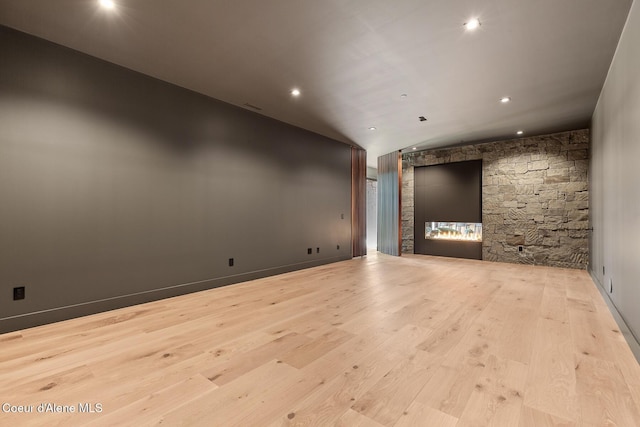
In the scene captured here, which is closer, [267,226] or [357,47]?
[357,47]

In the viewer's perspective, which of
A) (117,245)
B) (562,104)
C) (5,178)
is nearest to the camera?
(5,178)

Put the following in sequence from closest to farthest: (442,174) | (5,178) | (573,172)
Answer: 1. (5,178)
2. (573,172)
3. (442,174)

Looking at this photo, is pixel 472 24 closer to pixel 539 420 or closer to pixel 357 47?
pixel 357 47

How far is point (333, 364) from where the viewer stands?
202cm

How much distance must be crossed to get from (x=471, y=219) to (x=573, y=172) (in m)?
2.11

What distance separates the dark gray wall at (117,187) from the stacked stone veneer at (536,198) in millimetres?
4978

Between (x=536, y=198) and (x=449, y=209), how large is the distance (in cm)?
180

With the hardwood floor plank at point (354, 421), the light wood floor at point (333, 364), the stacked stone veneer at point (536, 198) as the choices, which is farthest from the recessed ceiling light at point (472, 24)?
the stacked stone veneer at point (536, 198)

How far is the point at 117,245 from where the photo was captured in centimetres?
328

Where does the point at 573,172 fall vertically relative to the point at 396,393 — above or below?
above

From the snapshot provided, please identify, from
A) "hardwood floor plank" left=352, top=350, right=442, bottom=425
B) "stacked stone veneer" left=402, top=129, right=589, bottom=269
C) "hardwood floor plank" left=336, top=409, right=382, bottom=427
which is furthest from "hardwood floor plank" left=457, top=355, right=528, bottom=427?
"stacked stone veneer" left=402, top=129, right=589, bottom=269

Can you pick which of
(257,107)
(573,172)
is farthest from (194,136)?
(573,172)

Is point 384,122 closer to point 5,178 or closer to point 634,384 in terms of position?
point 634,384

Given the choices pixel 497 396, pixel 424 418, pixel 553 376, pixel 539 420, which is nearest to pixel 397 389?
pixel 424 418
